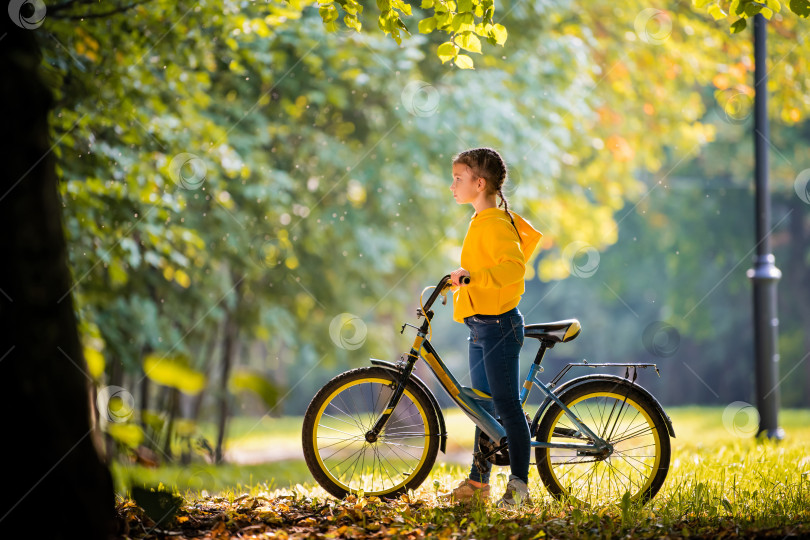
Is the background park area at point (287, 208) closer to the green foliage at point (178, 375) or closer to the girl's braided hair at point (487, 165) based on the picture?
the green foliage at point (178, 375)

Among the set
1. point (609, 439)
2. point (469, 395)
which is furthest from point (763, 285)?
point (469, 395)

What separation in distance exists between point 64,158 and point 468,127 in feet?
17.8

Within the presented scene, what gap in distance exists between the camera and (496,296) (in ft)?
12.8

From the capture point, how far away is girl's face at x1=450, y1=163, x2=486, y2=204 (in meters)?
3.97

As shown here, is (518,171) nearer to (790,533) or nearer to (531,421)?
(531,421)

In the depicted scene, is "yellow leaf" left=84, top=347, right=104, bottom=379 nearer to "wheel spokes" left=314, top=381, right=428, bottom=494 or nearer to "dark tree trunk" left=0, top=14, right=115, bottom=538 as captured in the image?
"dark tree trunk" left=0, top=14, right=115, bottom=538

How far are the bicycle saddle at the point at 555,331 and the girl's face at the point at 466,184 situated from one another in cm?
73

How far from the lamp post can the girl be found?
3.63m

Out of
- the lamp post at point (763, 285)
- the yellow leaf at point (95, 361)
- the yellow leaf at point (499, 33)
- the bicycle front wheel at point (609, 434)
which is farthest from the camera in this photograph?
the lamp post at point (763, 285)

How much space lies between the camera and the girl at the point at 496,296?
389 cm

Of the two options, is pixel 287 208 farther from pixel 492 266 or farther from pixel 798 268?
pixel 798 268

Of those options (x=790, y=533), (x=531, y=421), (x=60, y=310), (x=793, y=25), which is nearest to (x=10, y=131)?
(x=60, y=310)

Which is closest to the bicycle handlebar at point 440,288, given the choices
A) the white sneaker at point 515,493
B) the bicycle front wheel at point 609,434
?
the bicycle front wheel at point 609,434

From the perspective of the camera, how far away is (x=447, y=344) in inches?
1275
